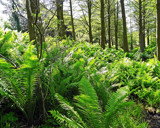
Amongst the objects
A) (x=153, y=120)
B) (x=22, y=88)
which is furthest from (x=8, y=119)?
(x=153, y=120)

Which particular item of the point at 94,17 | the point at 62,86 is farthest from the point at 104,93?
the point at 94,17

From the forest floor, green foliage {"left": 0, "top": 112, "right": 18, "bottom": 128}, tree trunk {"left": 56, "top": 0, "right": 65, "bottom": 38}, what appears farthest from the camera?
the forest floor

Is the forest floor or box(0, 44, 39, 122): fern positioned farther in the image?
the forest floor

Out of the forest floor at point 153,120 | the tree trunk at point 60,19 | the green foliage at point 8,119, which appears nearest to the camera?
the green foliage at point 8,119

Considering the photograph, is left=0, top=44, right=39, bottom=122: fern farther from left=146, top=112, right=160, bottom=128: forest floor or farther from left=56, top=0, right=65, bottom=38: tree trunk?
left=146, top=112, right=160, bottom=128: forest floor

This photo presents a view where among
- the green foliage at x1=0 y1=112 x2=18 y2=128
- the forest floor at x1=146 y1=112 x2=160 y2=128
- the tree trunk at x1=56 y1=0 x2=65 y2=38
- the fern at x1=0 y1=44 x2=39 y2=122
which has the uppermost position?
the tree trunk at x1=56 y1=0 x2=65 y2=38

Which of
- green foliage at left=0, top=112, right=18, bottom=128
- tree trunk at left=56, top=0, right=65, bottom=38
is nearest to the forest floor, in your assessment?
green foliage at left=0, top=112, right=18, bottom=128

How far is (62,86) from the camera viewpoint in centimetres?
210

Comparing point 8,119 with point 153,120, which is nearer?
point 8,119

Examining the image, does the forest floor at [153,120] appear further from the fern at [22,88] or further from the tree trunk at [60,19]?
the tree trunk at [60,19]

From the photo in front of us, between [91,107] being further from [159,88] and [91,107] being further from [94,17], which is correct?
[94,17]

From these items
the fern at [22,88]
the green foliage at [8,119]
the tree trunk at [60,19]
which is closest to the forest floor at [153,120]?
the fern at [22,88]

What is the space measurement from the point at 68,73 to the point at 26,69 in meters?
1.42

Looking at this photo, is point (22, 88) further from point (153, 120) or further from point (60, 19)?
point (60, 19)
